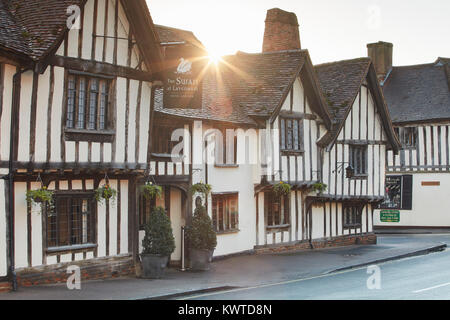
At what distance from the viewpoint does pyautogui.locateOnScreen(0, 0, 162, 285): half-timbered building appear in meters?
14.9

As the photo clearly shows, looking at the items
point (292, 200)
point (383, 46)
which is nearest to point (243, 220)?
point (292, 200)

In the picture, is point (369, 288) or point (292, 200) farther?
point (292, 200)

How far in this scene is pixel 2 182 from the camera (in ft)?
48.3

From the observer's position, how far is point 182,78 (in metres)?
18.0

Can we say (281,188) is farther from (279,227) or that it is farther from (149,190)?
(149,190)

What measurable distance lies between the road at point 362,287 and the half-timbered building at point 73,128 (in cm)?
336

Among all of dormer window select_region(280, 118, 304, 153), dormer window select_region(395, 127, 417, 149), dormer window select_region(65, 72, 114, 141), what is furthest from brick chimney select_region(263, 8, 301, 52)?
dormer window select_region(65, 72, 114, 141)

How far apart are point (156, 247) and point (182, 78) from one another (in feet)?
14.0

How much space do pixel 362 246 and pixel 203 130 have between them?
10.0 meters

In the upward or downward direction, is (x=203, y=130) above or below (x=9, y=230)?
above

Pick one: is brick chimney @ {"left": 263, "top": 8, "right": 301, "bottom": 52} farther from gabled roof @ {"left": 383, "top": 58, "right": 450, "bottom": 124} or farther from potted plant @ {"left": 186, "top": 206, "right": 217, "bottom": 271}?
potted plant @ {"left": 186, "top": 206, "right": 217, "bottom": 271}

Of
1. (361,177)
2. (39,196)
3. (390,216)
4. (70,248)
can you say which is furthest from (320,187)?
(390,216)

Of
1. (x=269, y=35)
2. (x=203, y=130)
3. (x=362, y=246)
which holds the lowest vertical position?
(x=362, y=246)
